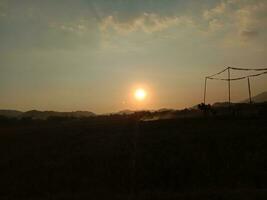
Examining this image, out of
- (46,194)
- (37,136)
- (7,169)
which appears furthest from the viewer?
(37,136)

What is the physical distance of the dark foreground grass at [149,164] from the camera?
20359 millimetres

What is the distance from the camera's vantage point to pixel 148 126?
33656 millimetres

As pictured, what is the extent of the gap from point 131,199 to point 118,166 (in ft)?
20.7

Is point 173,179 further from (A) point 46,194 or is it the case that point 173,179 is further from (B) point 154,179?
(A) point 46,194

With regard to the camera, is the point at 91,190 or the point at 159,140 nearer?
the point at 91,190

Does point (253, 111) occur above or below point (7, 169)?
above

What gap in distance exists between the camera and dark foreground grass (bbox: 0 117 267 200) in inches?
802

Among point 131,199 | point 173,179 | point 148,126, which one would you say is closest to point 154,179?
point 173,179

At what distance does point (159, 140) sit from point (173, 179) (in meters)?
6.23

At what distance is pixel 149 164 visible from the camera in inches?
947

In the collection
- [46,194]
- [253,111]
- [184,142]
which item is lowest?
[46,194]

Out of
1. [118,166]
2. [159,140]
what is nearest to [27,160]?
[118,166]

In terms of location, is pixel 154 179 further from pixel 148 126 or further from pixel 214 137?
pixel 148 126

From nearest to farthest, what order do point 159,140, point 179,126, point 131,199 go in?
point 131,199 → point 159,140 → point 179,126
